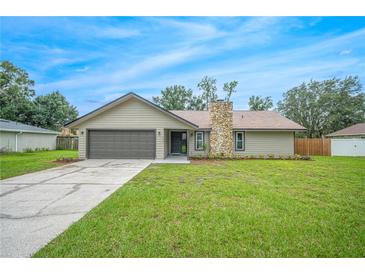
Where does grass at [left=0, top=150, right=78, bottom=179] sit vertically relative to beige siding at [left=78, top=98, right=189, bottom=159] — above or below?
below

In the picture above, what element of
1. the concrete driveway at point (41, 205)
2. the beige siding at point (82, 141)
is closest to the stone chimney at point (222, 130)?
the beige siding at point (82, 141)

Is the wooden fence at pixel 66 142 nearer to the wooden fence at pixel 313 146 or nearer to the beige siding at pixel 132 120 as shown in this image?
the beige siding at pixel 132 120

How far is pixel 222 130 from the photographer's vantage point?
15.9m

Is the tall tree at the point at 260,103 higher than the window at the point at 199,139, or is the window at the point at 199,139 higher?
the tall tree at the point at 260,103

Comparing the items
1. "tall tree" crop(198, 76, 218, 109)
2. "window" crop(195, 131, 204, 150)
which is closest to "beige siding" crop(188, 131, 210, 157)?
"window" crop(195, 131, 204, 150)

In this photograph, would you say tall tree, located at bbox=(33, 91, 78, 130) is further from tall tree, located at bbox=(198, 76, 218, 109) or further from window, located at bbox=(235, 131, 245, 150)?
window, located at bbox=(235, 131, 245, 150)

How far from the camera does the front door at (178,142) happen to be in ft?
57.3

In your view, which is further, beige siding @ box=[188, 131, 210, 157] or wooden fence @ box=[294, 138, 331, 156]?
wooden fence @ box=[294, 138, 331, 156]

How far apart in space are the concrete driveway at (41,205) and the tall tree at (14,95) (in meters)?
26.3

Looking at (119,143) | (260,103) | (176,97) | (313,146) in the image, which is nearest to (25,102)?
(176,97)

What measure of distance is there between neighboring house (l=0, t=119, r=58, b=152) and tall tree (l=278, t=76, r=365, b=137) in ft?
110

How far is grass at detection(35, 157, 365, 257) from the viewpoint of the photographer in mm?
2865
